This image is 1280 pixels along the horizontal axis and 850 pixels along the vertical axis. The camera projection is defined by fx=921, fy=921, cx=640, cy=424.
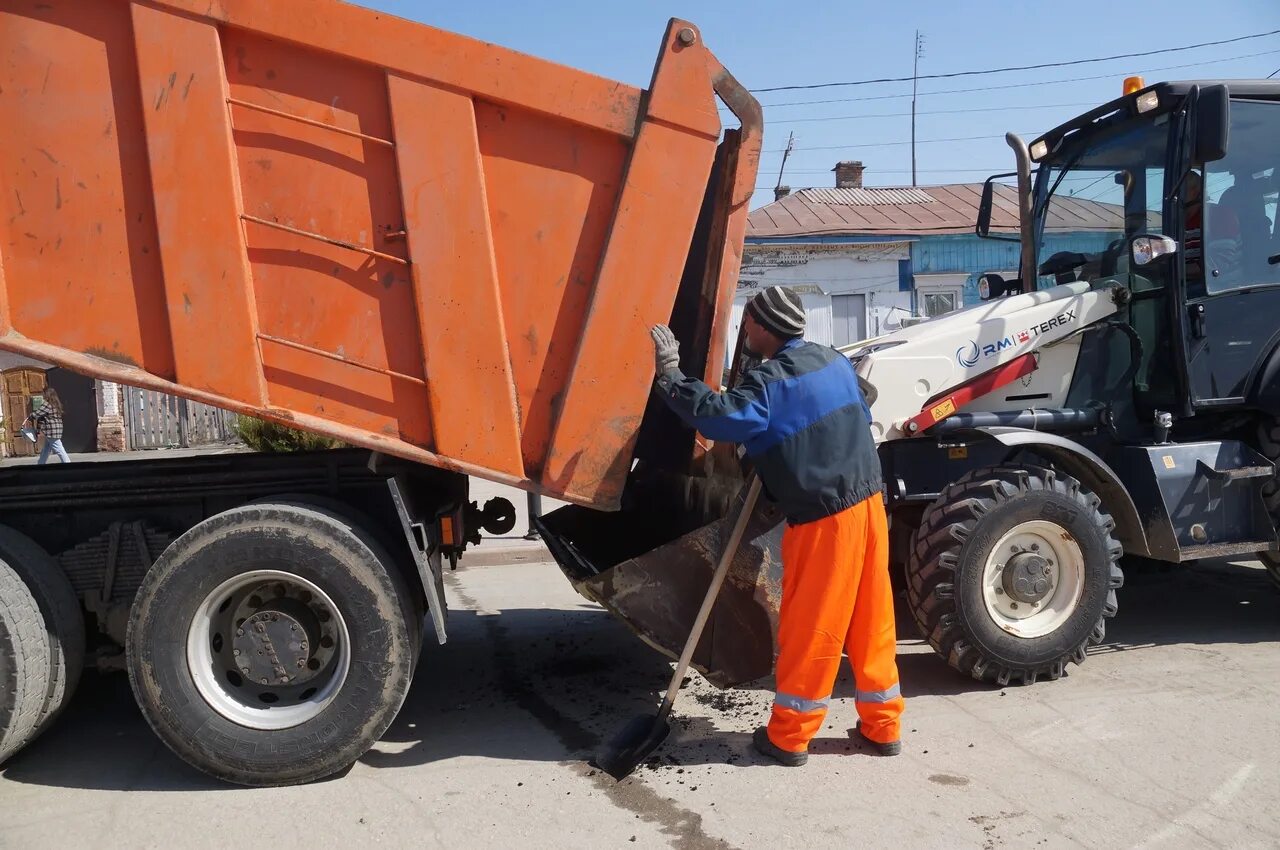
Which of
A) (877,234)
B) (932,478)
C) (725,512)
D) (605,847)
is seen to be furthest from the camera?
(877,234)

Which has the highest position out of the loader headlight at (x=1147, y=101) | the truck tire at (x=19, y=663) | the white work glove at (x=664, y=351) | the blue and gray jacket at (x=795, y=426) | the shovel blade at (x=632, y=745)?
the loader headlight at (x=1147, y=101)

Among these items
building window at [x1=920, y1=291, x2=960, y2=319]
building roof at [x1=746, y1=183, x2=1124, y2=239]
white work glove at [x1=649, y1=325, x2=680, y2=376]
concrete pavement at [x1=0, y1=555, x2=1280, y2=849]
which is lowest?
concrete pavement at [x1=0, y1=555, x2=1280, y2=849]

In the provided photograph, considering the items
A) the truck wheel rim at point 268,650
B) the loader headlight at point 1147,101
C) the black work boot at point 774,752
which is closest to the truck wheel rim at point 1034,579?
the black work boot at point 774,752

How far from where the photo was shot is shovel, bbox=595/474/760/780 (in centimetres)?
363

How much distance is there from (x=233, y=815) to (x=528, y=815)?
108 centimetres

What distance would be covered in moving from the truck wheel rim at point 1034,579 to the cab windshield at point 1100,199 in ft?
5.42

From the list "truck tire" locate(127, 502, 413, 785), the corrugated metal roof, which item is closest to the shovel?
"truck tire" locate(127, 502, 413, 785)

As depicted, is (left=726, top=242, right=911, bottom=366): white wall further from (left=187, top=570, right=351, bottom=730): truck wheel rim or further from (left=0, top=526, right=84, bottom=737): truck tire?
(left=0, top=526, right=84, bottom=737): truck tire

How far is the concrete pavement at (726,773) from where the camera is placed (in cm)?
314

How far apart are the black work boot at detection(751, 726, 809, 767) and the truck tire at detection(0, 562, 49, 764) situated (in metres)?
2.85

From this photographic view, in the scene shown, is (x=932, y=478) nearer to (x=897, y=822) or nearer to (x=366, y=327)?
(x=897, y=822)

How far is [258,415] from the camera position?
11.4 feet

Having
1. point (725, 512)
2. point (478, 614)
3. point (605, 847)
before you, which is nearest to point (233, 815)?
point (605, 847)

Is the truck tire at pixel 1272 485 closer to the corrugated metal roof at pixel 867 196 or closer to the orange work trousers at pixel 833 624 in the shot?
the orange work trousers at pixel 833 624
